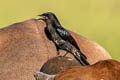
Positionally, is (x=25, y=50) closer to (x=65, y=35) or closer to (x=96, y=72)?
(x=65, y=35)

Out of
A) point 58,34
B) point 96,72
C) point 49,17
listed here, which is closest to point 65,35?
point 58,34

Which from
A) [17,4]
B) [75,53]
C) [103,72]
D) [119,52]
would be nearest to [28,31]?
[75,53]

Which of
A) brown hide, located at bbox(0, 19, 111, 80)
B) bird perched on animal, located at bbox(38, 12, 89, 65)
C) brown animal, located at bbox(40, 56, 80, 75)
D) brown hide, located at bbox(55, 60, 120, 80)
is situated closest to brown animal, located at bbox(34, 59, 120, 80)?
brown hide, located at bbox(55, 60, 120, 80)

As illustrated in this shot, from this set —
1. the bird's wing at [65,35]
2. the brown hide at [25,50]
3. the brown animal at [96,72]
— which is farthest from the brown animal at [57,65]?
the bird's wing at [65,35]

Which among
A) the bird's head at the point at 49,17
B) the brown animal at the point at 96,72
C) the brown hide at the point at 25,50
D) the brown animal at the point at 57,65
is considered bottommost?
the brown hide at the point at 25,50

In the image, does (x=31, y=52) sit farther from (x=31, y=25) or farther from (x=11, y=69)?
(x=31, y=25)

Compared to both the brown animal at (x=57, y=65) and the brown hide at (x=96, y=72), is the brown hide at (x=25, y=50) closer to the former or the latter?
the brown animal at (x=57, y=65)
